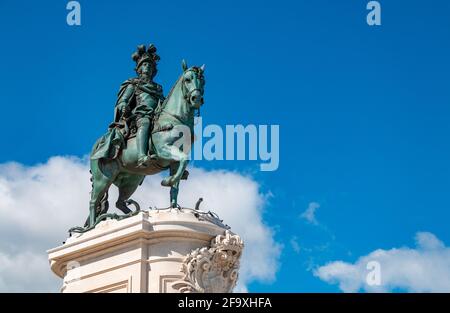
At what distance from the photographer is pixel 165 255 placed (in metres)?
19.5

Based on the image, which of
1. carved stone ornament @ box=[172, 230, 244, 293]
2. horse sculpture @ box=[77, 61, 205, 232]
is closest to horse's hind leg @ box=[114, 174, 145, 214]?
horse sculpture @ box=[77, 61, 205, 232]

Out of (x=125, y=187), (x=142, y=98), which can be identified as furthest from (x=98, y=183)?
(x=142, y=98)

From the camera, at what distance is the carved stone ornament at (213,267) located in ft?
62.9

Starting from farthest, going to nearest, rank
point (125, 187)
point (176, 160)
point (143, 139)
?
point (125, 187) → point (143, 139) → point (176, 160)

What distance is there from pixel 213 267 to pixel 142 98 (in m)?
4.62

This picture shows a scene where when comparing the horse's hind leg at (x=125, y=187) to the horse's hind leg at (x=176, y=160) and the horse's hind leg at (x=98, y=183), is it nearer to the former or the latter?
the horse's hind leg at (x=98, y=183)

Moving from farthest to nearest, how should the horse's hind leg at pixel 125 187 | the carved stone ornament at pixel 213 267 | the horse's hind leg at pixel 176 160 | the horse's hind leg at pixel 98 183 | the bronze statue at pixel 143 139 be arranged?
the horse's hind leg at pixel 125 187 → the horse's hind leg at pixel 98 183 → the bronze statue at pixel 143 139 → the horse's hind leg at pixel 176 160 → the carved stone ornament at pixel 213 267

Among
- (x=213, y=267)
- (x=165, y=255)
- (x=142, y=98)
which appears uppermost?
(x=142, y=98)

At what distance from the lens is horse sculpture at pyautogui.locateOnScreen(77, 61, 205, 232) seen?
20938mm

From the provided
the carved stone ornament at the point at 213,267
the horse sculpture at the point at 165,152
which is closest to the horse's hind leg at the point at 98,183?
the horse sculpture at the point at 165,152

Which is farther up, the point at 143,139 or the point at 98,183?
the point at 143,139

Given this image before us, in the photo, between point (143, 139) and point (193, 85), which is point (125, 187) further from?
point (193, 85)

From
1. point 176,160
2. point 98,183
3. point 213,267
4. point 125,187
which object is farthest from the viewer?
point 125,187
